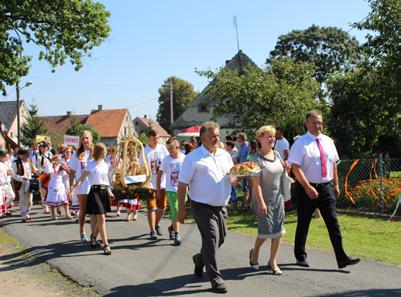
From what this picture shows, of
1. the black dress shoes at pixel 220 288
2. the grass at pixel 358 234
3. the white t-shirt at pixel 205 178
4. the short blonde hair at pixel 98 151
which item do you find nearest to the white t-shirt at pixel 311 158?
the white t-shirt at pixel 205 178

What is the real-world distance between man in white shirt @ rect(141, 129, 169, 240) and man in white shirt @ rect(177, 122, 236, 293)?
10.6ft

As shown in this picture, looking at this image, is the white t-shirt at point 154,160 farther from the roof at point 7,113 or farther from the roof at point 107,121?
the roof at point 107,121

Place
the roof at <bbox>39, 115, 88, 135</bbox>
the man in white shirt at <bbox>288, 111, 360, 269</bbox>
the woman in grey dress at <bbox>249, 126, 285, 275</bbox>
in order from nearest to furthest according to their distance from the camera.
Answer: the woman in grey dress at <bbox>249, 126, 285, 275</bbox> → the man in white shirt at <bbox>288, 111, 360, 269</bbox> → the roof at <bbox>39, 115, 88, 135</bbox>

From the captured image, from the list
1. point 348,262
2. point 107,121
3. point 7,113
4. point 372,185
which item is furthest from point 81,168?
point 107,121

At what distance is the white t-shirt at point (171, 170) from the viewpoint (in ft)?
29.3

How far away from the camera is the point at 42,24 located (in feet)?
69.1

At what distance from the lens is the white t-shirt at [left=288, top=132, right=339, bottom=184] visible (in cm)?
679

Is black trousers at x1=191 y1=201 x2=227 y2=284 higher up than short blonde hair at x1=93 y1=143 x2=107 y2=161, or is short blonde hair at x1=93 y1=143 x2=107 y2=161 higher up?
short blonde hair at x1=93 y1=143 x2=107 y2=161

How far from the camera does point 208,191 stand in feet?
20.0

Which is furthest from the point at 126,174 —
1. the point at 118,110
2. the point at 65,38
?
the point at 118,110

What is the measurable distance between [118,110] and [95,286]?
3497 inches

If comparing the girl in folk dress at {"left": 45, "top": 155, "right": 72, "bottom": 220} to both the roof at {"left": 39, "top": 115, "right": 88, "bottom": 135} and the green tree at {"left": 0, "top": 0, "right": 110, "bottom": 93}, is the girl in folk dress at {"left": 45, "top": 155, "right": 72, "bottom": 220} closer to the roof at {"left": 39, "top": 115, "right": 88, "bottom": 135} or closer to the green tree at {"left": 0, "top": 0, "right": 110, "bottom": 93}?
the green tree at {"left": 0, "top": 0, "right": 110, "bottom": 93}

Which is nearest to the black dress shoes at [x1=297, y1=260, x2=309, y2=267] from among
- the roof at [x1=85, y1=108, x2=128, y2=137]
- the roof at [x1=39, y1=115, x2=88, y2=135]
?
the roof at [x1=85, y1=108, x2=128, y2=137]

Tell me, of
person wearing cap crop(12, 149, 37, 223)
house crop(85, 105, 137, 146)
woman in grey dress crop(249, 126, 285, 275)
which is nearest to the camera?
woman in grey dress crop(249, 126, 285, 275)
